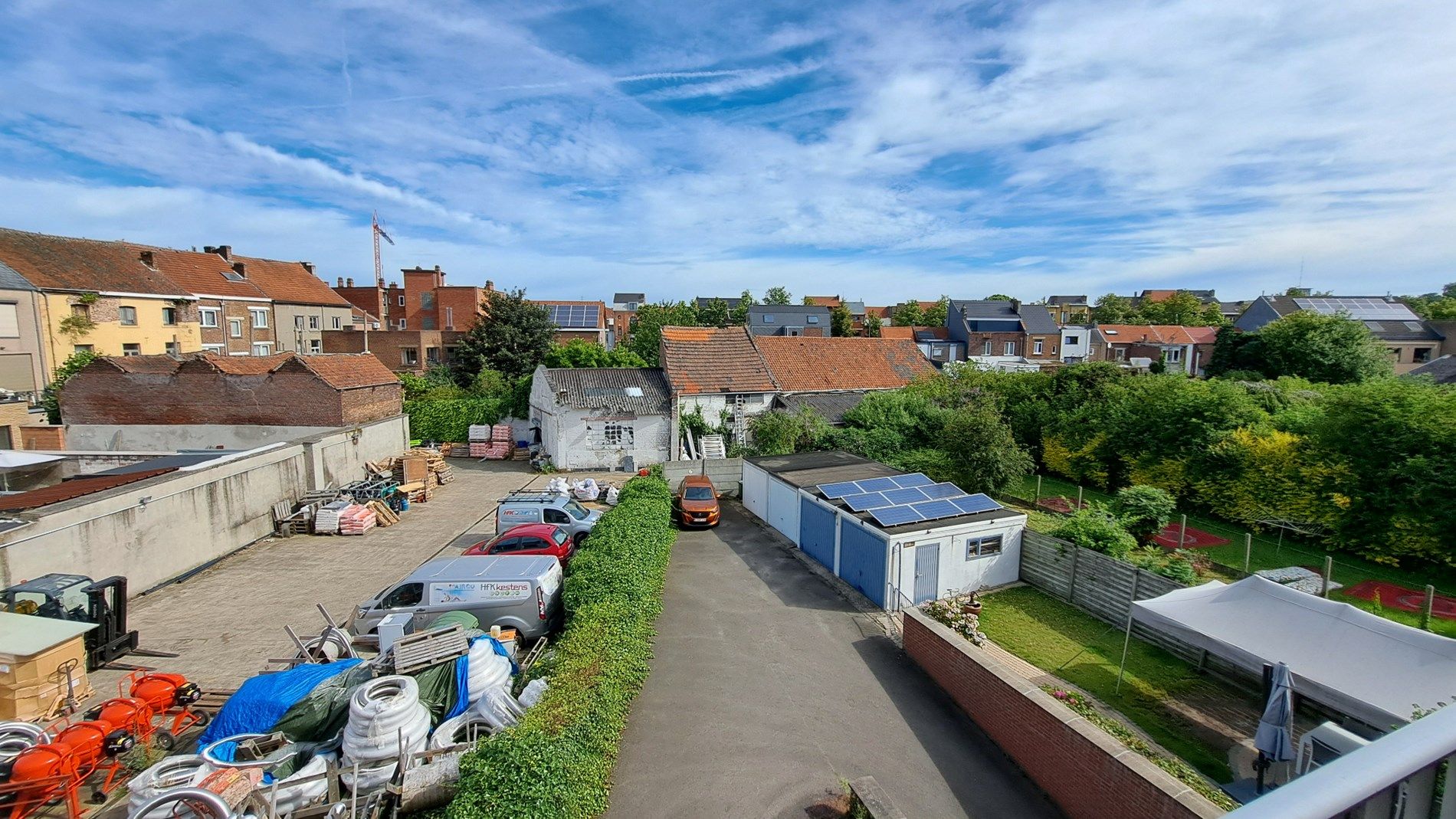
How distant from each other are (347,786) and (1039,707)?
8955 millimetres

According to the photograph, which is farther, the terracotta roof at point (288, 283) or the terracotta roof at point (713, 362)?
the terracotta roof at point (288, 283)

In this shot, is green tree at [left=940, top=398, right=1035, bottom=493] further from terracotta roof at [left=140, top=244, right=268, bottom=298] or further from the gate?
terracotta roof at [left=140, top=244, right=268, bottom=298]

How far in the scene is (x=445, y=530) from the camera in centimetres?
2047

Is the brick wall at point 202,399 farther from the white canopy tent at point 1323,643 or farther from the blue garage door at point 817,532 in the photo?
the white canopy tent at point 1323,643

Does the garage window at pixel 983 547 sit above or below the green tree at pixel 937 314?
below

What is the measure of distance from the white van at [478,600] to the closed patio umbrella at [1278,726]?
11.3 m

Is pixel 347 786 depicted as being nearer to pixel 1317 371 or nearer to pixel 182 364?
pixel 182 364

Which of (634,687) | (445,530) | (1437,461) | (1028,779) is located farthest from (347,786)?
(1437,461)

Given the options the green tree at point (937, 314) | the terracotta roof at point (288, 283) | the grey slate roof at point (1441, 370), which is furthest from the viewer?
the green tree at point (937, 314)

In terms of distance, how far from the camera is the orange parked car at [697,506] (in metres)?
20.5

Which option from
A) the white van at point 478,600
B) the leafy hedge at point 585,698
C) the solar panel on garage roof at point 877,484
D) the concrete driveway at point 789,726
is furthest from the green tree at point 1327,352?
the white van at point 478,600

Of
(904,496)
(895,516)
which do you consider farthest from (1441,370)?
(895,516)

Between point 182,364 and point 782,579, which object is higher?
point 182,364

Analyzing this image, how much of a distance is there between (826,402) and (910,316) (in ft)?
224
